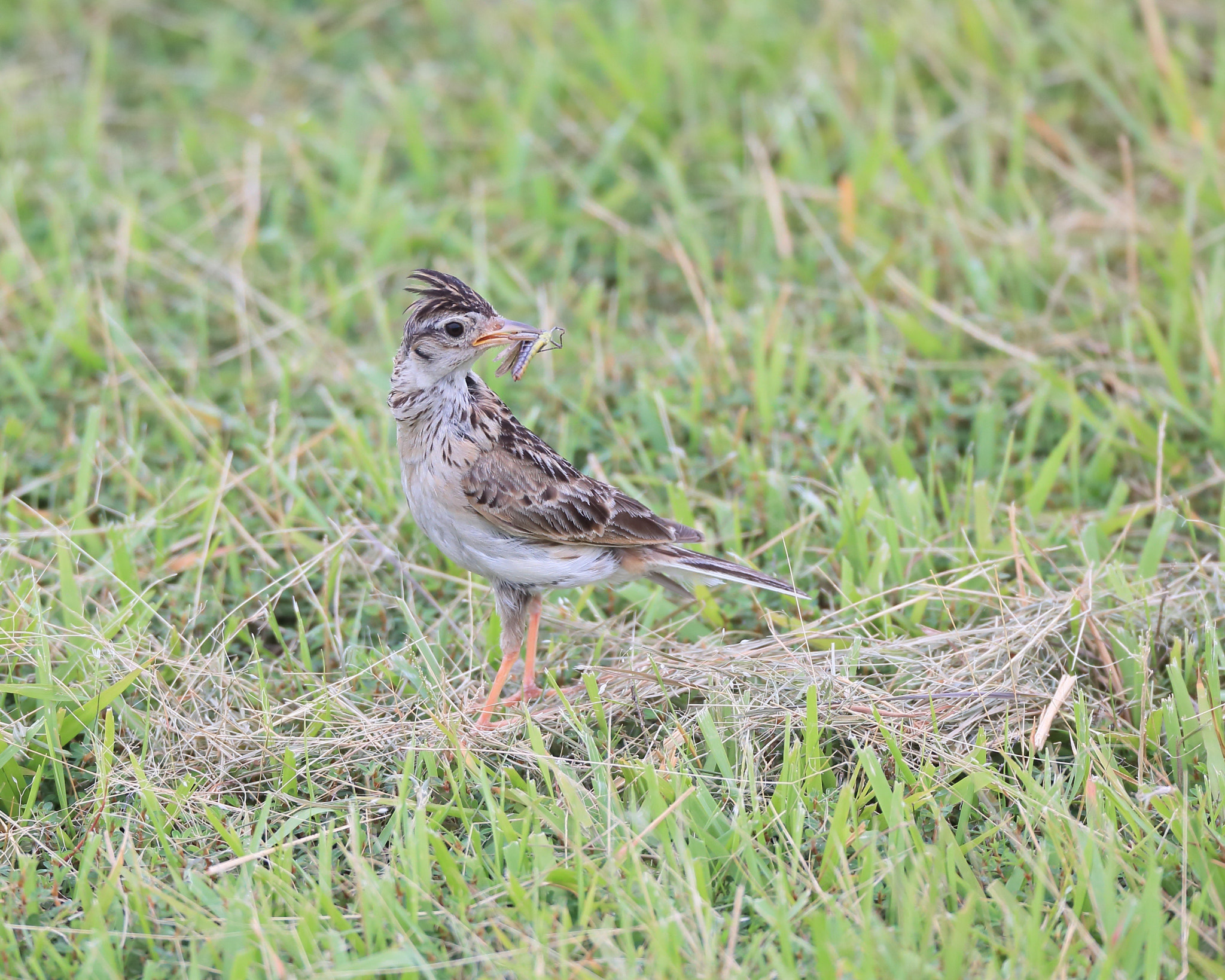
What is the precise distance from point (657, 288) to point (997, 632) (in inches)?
126

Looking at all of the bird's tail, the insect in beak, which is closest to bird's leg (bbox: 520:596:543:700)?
the bird's tail

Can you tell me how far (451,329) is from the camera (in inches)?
174

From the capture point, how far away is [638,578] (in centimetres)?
492

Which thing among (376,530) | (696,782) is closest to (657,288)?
(376,530)

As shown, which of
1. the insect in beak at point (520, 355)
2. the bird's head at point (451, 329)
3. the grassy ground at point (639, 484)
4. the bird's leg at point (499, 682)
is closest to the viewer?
the grassy ground at point (639, 484)

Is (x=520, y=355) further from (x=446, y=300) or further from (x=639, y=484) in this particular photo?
(x=639, y=484)

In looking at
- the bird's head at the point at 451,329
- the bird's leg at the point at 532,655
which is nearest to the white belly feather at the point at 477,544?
the bird's leg at the point at 532,655

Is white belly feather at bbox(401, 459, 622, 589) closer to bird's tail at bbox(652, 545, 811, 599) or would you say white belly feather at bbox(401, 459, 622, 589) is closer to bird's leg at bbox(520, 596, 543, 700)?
bird's leg at bbox(520, 596, 543, 700)

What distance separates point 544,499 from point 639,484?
140cm

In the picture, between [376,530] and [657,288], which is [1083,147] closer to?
[657,288]

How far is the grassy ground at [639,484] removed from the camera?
376 cm

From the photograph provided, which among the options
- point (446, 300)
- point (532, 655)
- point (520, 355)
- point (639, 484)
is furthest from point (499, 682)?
point (639, 484)

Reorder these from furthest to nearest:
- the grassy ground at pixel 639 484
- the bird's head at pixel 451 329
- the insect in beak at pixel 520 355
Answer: the insect in beak at pixel 520 355 → the bird's head at pixel 451 329 → the grassy ground at pixel 639 484

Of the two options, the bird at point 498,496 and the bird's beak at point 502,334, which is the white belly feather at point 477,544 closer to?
the bird at point 498,496
